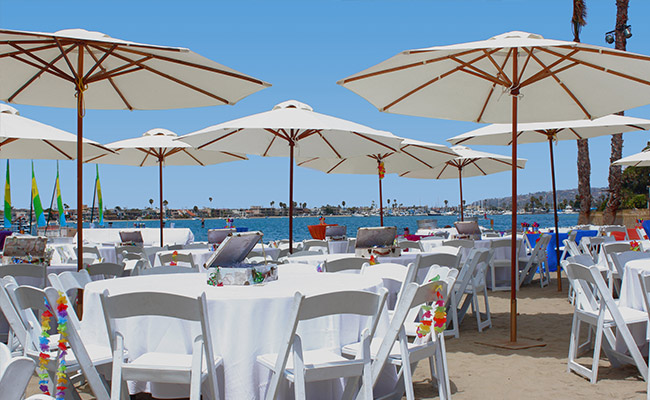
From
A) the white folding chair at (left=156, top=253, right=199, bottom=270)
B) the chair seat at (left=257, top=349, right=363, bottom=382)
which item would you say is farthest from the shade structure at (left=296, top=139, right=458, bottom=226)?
the chair seat at (left=257, top=349, right=363, bottom=382)

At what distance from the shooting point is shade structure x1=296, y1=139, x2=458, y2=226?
33.7ft

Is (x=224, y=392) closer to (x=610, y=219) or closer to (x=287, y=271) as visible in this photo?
(x=287, y=271)

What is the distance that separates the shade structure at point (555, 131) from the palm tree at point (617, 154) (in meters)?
6.56

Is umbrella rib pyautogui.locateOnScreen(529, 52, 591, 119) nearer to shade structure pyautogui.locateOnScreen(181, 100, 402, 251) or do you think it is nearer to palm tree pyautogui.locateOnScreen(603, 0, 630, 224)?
shade structure pyautogui.locateOnScreen(181, 100, 402, 251)

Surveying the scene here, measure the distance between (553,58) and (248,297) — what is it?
441 centimetres

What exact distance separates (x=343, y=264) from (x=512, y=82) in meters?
2.37

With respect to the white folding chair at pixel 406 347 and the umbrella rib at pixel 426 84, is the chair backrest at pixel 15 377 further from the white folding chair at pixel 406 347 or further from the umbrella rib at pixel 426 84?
the umbrella rib at pixel 426 84

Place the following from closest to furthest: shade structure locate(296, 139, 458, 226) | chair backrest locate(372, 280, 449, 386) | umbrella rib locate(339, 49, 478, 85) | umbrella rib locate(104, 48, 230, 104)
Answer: chair backrest locate(372, 280, 449, 386), umbrella rib locate(104, 48, 230, 104), umbrella rib locate(339, 49, 478, 85), shade structure locate(296, 139, 458, 226)

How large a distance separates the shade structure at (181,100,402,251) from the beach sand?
273 centimetres

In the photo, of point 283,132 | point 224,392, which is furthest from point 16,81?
point 224,392

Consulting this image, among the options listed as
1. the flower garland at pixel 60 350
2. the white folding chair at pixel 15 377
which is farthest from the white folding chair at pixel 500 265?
the white folding chair at pixel 15 377

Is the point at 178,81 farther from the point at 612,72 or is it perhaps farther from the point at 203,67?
the point at 612,72

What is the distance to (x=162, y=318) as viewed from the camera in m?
3.22

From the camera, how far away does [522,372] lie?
4.73 m
